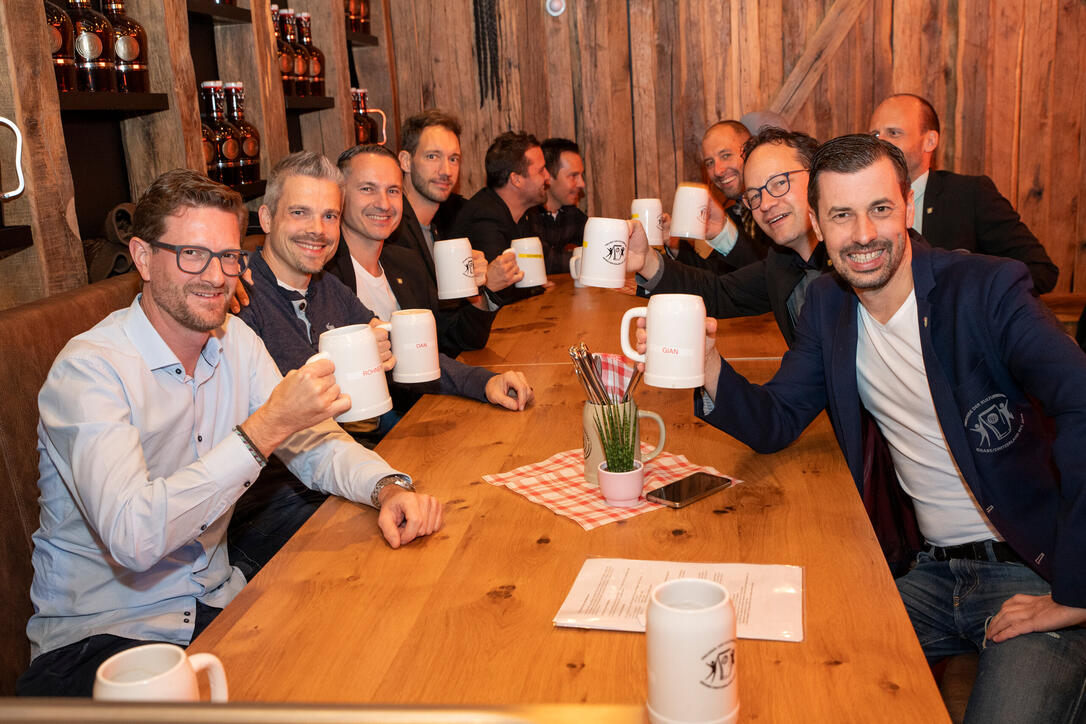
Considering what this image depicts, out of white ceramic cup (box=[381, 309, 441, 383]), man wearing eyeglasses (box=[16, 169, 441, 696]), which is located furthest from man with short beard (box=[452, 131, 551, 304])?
man wearing eyeglasses (box=[16, 169, 441, 696])

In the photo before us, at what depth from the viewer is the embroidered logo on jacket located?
1.69 metres

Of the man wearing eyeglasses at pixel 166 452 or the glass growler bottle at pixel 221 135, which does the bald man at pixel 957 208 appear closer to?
the glass growler bottle at pixel 221 135

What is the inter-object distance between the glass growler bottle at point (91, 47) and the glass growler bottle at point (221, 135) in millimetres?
642

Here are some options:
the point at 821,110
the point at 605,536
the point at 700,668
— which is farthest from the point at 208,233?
the point at 821,110

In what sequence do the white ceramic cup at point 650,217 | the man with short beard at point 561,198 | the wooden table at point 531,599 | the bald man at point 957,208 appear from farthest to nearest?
the man with short beard at point 561,198 < the white ceramic cup at point 650,217 < the bald man at point 957,208 < the wooden table at point 531,599

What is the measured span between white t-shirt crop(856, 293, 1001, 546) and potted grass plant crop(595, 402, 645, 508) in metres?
0.60

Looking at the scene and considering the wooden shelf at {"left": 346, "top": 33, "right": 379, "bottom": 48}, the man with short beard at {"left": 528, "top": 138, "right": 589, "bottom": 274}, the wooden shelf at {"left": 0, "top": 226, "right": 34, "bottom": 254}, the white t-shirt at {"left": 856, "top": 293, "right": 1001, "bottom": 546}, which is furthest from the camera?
the man with short beard at {"left": 528, "top": 138, "right": 589, "bottom": 274}

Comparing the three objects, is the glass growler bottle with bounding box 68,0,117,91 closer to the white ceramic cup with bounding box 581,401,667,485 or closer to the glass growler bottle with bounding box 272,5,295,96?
the glass growler bottle with bounding box 272,5,295,96

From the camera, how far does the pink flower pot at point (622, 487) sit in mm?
1574

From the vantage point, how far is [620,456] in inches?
63.1

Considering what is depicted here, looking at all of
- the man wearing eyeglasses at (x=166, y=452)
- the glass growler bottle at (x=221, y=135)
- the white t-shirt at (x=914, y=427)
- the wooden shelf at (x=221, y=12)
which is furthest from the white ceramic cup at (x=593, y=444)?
the wooden shelf at (x=221, y=12)

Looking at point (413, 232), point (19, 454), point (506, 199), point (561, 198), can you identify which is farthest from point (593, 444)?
point (561, 198)

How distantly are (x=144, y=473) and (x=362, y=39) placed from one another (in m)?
3.46

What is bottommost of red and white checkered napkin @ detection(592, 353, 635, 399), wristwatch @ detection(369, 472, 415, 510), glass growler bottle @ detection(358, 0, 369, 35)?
wristwatch @ detection(369, 472, 415, 510)
